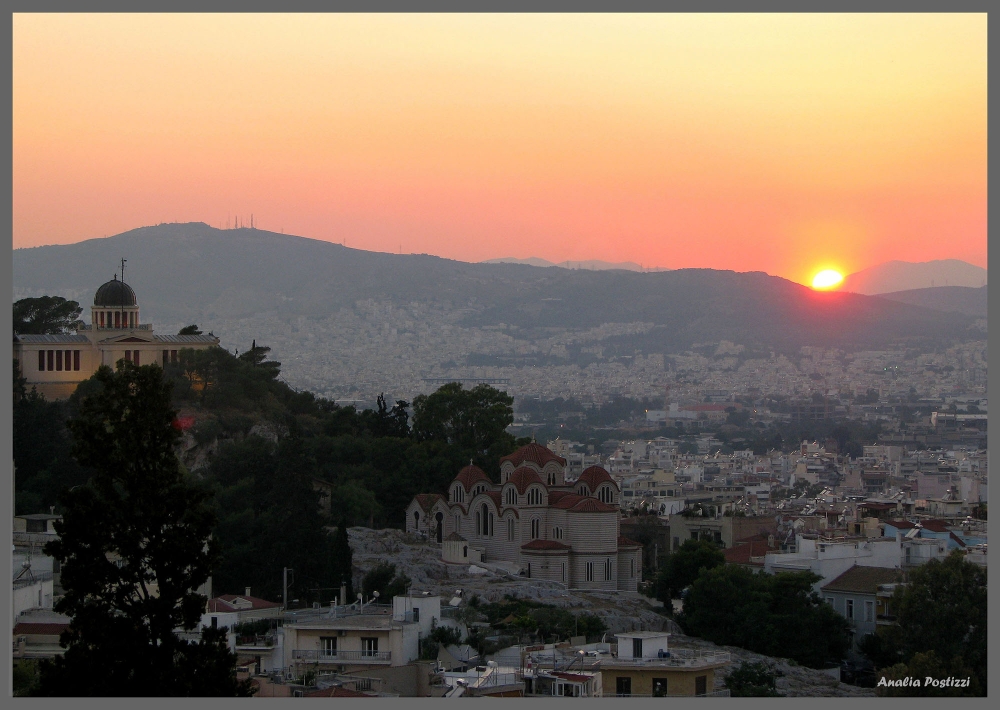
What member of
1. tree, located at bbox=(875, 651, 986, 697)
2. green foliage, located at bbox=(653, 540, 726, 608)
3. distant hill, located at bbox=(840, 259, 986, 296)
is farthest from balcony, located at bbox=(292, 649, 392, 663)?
distant hill, located at bbox=(840, 259, 986, 296)

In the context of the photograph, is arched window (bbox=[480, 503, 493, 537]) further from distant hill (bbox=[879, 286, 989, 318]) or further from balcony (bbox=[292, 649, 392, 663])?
distant hill (bbox=[879, 286, 989, 318])

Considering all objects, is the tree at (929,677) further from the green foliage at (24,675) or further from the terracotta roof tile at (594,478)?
the terracotta roof tile at (594,478)

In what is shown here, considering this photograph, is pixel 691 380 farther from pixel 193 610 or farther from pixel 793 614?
pixel 193 610

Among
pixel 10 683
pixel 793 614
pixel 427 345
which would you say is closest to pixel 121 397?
pixel 10 683

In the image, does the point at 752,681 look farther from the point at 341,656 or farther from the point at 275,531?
the point at 275,531

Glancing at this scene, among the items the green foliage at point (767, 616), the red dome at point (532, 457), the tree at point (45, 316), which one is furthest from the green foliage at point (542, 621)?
the tree at point (45, 316)

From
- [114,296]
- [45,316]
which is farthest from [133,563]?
[45,316]
